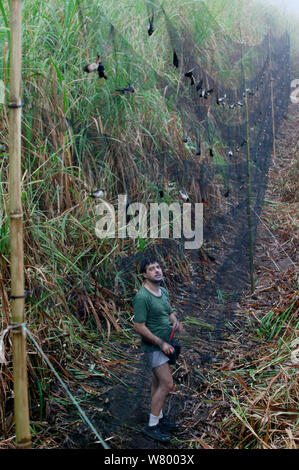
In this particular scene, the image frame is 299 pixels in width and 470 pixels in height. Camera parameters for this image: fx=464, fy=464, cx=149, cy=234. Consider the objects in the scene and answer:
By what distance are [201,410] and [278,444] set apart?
527 millimetres

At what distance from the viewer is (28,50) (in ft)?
9.00

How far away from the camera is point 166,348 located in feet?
A: 6.75

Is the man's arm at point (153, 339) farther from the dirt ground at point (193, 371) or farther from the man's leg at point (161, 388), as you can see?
the dirt ground at point (193, 371)

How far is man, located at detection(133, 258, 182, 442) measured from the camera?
2.07 meters

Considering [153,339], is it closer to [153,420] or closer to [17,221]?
[153,420]

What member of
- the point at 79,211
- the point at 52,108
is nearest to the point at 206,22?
the point at 52,108

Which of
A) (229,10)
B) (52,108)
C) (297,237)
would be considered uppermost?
(229,10)

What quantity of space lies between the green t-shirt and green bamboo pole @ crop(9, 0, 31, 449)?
2.77ft

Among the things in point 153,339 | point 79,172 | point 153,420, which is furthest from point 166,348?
point 79,172

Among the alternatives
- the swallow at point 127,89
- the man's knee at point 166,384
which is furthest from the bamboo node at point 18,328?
the swallow at point 127,89

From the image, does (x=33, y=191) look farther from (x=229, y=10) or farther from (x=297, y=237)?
(x=229, y=10)

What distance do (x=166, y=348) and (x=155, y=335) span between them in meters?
0.09

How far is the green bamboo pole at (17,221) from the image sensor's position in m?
1.17
